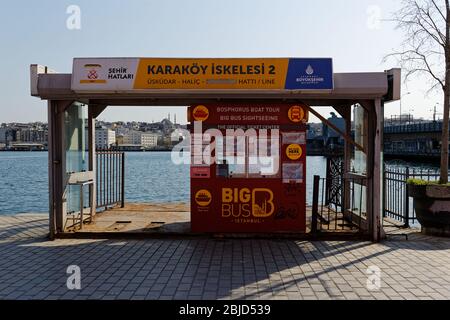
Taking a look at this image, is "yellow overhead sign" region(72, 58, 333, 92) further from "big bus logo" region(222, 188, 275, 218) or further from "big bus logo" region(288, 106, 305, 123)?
"big bus logo" region(222, 188, 275, 218)

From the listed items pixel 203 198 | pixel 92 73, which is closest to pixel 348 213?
pixel 203 198

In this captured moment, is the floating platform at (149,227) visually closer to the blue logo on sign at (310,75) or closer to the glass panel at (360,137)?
the glass panel at (360,137)

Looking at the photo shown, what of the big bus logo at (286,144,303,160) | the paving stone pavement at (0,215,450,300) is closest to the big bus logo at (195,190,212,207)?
the paving stone pavement at (0,215,450,300)

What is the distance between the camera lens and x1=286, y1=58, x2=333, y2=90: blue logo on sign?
327 inches

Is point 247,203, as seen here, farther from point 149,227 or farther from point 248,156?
point 149,227

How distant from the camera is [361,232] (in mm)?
9133

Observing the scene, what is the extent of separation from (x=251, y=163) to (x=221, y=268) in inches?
109

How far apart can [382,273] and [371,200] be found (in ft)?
8.14

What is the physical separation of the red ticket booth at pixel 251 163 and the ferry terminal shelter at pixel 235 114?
2cm

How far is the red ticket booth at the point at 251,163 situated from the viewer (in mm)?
9109

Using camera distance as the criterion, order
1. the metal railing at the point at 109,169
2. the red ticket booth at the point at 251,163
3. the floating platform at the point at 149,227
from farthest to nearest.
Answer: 1. the metal railing at the point at 109,169
2. the red ticket booth at the point at 251,163
3. the floating platform at the point at 149,227

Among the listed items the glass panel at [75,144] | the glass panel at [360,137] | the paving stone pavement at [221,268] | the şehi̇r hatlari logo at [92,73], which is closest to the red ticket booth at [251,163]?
the paving stone pavement at [221,268]

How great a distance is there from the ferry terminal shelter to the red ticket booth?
2cm

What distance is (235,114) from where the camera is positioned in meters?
9.12
